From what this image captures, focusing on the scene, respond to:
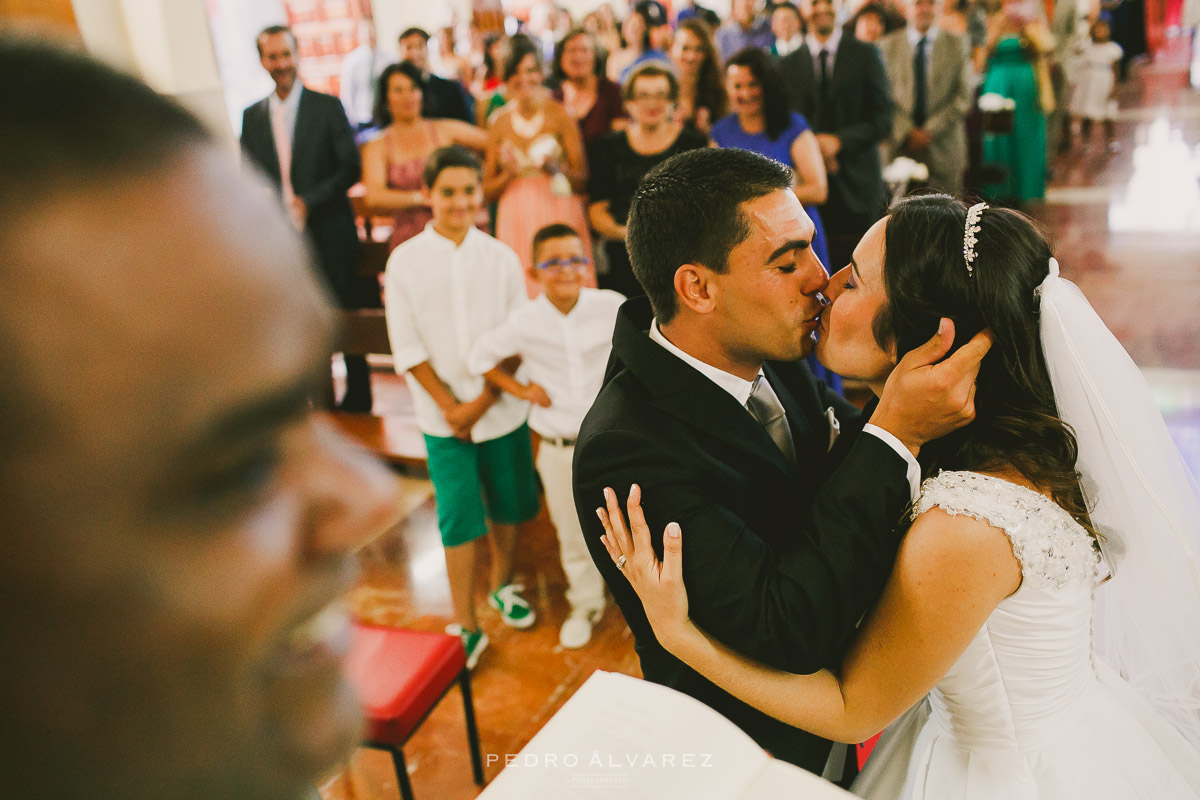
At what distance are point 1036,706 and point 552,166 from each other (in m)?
3.39

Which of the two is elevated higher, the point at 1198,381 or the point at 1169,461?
the point at 1169,461

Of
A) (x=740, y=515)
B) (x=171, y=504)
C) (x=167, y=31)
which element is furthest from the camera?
(x=167, y=31)

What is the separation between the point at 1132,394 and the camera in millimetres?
1653

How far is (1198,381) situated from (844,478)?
4.35 m

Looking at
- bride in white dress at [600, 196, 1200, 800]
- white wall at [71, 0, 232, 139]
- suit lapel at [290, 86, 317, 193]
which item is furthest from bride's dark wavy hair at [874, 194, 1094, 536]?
white wall at [71, 0, 232, 139]

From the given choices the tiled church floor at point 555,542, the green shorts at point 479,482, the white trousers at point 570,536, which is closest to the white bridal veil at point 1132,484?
the tiled church floor at point 555,542

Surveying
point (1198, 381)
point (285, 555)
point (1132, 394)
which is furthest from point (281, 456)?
point (1198, 381)

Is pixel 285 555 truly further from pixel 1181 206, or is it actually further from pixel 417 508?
pixel 1181 206

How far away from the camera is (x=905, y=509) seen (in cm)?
153

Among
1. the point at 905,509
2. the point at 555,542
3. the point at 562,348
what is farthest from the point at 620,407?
the point at 555,542

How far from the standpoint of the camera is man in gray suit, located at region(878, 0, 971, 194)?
6387 millimetres

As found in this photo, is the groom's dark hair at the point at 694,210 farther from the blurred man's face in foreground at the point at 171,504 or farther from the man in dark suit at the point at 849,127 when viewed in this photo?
the man in dark suit at the point at 849,127

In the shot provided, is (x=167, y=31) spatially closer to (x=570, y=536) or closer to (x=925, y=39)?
(x=570, y=536)

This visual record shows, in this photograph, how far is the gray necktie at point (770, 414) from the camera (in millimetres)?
1939
